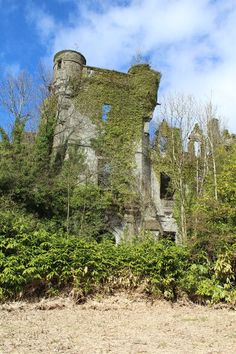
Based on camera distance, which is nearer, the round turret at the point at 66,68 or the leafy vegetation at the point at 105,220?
the leafy vegetation at the point at 105,220

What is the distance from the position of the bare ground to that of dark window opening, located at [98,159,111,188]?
37.8 feet

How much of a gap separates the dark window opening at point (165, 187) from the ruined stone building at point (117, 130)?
8cm

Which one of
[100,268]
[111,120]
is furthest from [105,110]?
[100,268]

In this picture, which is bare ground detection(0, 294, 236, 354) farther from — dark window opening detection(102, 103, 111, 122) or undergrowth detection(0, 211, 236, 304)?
dark window opening detection(102, 103, 111, 122)

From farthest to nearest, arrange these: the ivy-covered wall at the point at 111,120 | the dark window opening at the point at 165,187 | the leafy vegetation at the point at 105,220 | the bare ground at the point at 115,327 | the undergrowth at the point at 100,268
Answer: the dark window opening at the point at 165,187
the ivy-covered wall at the point at 111,120
the leafy vegetation at the point at 105,220
the undergrowth at the point at 100,268
the bare ground at the point at 115,327

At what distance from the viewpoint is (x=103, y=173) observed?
74.3 ft

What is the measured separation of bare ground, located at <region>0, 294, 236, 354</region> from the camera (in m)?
7.08

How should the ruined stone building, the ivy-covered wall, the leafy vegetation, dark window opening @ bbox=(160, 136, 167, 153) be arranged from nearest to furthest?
the leafy vegetation, the ruined stone building, the ivy-covered wall, dark window opening @ bbox=(160, 136, 167, 153)

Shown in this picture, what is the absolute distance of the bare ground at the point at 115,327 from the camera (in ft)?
23.2

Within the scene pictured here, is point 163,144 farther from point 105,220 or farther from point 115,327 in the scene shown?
point 115,327

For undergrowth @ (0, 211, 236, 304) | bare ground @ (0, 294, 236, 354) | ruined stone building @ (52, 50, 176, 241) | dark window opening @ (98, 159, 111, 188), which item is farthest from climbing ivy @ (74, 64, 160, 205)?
bare ground @ (0, 294, 236, 354)

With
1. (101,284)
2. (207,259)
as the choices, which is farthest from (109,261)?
(207,259)

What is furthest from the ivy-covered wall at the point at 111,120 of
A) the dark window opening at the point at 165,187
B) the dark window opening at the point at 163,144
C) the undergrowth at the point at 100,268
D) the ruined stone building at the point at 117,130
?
the undergrowth at the point at 100,268

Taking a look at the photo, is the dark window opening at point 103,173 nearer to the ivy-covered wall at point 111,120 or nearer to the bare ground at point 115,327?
the ivy-covered wall at point 111,120
